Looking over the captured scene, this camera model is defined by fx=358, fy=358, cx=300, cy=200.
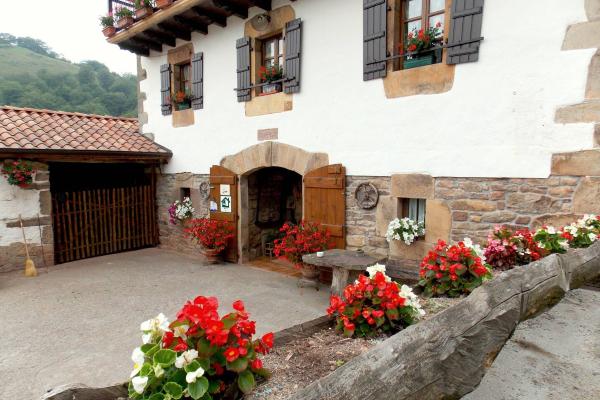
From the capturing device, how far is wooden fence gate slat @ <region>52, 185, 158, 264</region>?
7.18m

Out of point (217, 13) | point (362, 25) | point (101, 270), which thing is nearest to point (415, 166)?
point (362, 25)

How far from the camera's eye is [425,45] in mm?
4344

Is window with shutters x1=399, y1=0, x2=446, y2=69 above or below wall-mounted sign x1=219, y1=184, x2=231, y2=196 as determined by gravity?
above

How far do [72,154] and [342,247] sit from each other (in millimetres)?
5182

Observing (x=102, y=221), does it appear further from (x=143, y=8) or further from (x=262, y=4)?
(x=262, y=4)

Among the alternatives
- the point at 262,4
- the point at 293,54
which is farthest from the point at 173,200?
the point at 262,4

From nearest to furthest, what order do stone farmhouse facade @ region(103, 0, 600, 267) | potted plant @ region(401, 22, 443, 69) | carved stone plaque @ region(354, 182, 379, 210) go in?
stone farmhouse facade @ region(103, 0, 600, 267), potted plant @ region(401, 22, 443, 69), carved stone plaque @ region(354, 182, 379, 210)

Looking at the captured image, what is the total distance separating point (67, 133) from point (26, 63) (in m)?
43.7

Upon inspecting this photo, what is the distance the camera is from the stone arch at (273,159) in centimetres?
568

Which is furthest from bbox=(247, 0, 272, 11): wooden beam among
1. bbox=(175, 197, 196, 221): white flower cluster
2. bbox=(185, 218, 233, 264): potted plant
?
bbox=(175, 197, 196, 221): white flower cluster

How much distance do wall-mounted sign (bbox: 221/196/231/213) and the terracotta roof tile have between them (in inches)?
79.2

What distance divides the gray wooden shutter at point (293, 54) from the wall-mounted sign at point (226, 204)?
7.89ft

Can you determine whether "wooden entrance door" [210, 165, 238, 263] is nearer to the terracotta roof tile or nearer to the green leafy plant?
the terracotta roof tile

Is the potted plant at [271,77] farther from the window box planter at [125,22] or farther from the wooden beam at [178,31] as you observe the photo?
the window box planter at [125,22]
